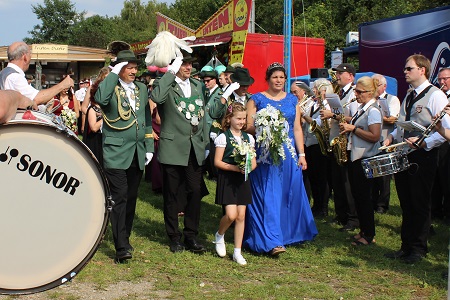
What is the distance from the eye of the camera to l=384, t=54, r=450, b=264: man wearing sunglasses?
17.8 feet

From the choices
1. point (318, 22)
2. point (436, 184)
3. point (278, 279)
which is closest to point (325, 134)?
point (436, 184)

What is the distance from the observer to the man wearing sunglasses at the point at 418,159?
5.42m

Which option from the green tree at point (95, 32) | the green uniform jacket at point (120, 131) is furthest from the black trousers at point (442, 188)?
the green tree at point (95, 32)

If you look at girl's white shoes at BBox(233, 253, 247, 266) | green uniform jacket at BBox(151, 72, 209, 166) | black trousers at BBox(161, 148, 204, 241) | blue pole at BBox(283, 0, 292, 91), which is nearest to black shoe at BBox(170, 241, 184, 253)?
black trousers at BBox(161, 148, 204, 241)

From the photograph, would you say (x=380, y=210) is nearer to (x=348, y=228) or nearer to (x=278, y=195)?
(x=348, y=228)

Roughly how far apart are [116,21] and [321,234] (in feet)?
243

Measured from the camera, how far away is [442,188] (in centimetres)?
778

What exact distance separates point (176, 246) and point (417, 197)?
8.32 ft

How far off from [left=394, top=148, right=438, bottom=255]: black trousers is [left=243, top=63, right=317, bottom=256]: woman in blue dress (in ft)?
3.59

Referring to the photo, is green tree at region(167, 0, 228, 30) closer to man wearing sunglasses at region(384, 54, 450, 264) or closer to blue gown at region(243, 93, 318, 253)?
blue gown at region(243, 93, 318, 253)

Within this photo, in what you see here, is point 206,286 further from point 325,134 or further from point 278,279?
point 325,134

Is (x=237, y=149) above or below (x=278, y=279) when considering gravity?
above

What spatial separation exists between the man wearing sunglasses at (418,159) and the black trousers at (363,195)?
539 millimetres

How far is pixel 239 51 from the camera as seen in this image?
14.6 m
